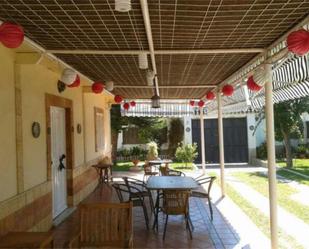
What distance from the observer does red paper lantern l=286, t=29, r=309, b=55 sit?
13.4 feet

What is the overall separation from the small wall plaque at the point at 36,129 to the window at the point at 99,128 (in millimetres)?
6103

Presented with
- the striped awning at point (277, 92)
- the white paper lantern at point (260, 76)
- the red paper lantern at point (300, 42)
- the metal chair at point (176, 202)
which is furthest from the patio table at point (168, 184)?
the red paper lantern at point (300, 42)

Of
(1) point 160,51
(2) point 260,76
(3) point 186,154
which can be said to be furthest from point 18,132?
(3) point 186,154

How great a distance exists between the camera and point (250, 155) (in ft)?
83.2

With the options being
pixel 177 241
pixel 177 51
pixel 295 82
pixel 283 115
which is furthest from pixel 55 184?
pixel 283 115

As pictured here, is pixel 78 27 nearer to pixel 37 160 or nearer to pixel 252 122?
pixel 37 160

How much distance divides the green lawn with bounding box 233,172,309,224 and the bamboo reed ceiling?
14.4 feet

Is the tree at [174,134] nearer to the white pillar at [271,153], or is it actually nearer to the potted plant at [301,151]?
the potted plant at [301,151]

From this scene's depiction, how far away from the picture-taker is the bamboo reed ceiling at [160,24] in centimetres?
448

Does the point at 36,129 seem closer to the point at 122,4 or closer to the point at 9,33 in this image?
the point at 9,33

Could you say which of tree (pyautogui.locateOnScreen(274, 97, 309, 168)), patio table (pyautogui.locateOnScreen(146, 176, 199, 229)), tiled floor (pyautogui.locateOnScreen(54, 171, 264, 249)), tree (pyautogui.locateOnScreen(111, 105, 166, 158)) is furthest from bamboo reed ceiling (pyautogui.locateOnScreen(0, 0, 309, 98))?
tree (pyautogui.locateOnScreen(111, 105, 166, 158))

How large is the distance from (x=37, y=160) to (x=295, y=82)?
5.22 m

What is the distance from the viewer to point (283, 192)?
1274cm

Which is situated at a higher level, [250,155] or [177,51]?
[177,51]
